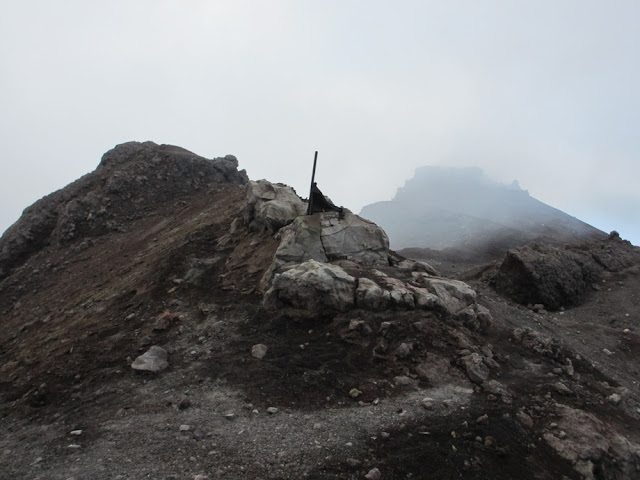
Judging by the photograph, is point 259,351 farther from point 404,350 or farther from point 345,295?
point 404,350

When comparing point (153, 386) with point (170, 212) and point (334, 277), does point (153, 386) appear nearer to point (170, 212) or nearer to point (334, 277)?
point (334, 277)

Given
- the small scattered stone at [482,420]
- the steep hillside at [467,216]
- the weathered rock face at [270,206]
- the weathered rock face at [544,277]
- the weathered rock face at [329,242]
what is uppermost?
the steep hillside at [467,216]

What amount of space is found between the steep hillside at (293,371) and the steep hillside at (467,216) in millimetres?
35206

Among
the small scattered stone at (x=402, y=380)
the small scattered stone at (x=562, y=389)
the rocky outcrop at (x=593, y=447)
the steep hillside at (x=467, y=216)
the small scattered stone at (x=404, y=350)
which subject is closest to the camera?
the rocky outcrop at (x=593, y=447)

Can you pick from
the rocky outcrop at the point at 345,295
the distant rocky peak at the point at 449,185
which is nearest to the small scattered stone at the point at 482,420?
the rocky outcrop at the point at 345,295

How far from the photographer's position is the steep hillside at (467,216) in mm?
53812

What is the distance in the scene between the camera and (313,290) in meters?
12.8

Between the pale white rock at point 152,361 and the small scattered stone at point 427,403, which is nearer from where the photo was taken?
the small scattered stone at point 427,403

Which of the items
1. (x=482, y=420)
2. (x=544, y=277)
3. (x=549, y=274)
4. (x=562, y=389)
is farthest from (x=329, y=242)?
(x=549, y=274)

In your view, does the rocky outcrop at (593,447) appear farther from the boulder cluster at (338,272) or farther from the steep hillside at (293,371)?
the boulder cluster at (338,272)

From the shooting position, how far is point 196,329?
12.8m

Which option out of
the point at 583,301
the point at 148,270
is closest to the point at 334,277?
the point at 148,270

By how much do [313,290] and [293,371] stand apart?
2.88 metres

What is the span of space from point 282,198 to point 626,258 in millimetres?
30151
